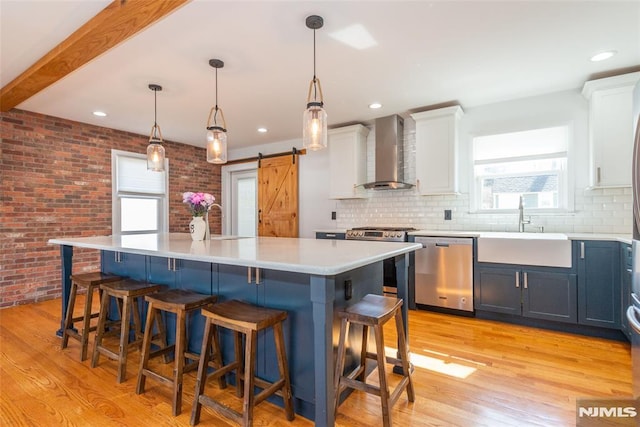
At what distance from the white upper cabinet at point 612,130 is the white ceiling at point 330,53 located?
0.16 m

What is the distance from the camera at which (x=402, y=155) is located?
4.34m

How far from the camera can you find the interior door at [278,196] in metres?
5.43

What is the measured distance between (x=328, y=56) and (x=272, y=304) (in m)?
2.03

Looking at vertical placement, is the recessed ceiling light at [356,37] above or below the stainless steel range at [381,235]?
above

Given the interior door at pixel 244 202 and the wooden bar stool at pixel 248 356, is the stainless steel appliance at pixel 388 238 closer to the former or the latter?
the wooden bar stool at pixel 248 356

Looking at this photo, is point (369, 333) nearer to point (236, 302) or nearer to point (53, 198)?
point (236, 302)

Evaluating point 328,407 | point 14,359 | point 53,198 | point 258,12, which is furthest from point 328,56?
point 53,198

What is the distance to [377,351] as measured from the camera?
156cm

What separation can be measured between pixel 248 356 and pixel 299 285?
0.43m

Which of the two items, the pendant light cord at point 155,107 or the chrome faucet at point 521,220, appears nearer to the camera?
the pendant light cord at point 155,107

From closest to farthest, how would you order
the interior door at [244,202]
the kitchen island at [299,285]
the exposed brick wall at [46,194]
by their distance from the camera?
the kitchen island at [299,285] < the exposed brick wall at [46,194] < the interior door at [244,202]

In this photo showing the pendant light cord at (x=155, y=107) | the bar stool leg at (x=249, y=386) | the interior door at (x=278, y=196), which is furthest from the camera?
the interior door at (x=278, y=196)

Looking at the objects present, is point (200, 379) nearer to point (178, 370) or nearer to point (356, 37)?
point (178, 370)

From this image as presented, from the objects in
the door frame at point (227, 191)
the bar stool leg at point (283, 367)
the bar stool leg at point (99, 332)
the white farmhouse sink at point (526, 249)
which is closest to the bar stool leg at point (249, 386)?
the bar stool leg at point (283, 367)
